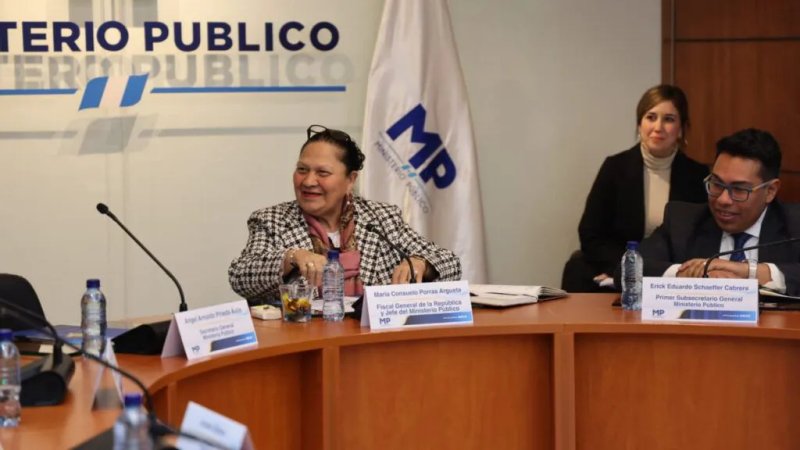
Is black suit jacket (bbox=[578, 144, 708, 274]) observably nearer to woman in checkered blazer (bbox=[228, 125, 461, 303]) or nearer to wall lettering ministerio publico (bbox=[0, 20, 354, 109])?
wall lettering ministerio publico (bbox=[0, 20, 354, 109])

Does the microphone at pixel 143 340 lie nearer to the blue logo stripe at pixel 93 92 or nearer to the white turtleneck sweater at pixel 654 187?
the blue logo stripe at pixel 93 92

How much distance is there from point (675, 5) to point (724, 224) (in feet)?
7.88

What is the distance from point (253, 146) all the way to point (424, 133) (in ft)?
2.57

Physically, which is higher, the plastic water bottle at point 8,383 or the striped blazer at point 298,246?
the striped blazer at point 298,246

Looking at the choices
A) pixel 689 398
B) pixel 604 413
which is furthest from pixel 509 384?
pixel 689 398

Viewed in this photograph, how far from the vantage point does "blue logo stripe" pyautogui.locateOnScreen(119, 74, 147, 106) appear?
5551mm

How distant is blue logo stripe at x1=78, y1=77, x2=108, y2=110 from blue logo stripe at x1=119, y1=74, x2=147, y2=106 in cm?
10

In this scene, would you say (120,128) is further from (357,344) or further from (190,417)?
(190,417)

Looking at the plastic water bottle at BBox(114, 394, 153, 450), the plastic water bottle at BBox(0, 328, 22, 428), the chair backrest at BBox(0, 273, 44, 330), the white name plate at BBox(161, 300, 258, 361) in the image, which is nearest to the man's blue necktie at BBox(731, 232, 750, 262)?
the white name plate at BBox(161, 300, 258, 361)

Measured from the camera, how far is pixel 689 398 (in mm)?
3373

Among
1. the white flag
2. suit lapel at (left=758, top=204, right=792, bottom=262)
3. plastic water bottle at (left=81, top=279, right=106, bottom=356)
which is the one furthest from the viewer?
the white flag

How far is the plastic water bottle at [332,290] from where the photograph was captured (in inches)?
137

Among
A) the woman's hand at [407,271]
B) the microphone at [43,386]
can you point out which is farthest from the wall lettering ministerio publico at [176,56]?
the microphone at [43,386]

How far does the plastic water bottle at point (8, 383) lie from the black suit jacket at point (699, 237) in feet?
7.03
